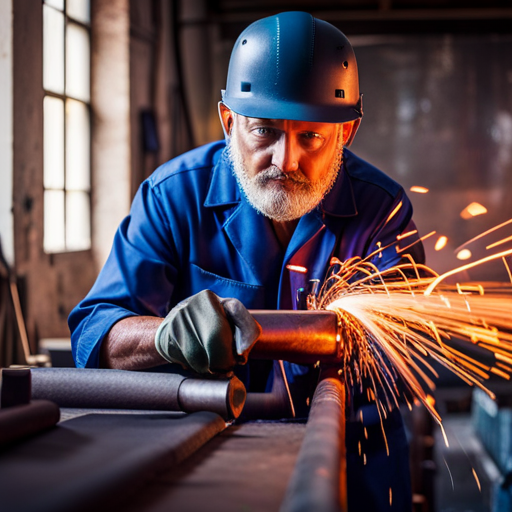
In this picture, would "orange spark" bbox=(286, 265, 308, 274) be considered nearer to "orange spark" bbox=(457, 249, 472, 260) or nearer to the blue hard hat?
the blue hard hat

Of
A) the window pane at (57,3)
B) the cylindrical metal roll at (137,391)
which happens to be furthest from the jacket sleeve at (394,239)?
the window pane at (57,3)

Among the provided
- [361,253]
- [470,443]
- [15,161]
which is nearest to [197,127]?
[15,161]

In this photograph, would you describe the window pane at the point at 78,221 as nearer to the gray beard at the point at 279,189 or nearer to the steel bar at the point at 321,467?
the gray beard at the point at 279,189

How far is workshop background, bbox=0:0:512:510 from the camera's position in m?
3.71

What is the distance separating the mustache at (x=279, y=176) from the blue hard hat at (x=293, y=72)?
0.15m

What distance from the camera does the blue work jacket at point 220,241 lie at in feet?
6.24

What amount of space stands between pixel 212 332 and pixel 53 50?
343cm

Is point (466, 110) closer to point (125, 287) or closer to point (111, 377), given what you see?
point (125, 287)

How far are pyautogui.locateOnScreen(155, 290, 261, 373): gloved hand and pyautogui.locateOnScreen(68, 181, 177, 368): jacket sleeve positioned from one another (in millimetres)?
377

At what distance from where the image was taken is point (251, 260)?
2014mm

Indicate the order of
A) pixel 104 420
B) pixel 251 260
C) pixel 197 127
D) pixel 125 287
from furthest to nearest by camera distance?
pixel 197 127
pixel 251 260
pixel 125 287
pixel 104 420

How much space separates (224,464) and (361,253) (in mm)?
1161

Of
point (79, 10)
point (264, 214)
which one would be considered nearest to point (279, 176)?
point (264, 214)

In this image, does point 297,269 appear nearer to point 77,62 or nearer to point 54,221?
point 54,221
